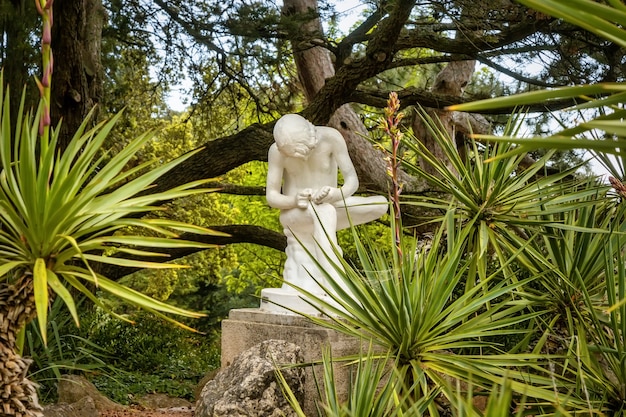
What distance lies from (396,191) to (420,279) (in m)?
0.79

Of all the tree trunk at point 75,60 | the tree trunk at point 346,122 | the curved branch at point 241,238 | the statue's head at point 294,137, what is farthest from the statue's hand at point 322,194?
the curved branch at point 241,238

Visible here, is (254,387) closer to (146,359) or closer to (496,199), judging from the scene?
(496,199)

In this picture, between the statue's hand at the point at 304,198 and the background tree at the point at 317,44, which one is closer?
the statue's hand at the point at 304,198

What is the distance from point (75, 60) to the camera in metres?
8.05

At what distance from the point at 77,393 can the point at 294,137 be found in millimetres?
3185

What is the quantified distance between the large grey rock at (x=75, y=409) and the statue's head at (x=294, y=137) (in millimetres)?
2606

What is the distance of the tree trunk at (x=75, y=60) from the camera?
7898 mm

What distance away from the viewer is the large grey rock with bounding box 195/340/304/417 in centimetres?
406

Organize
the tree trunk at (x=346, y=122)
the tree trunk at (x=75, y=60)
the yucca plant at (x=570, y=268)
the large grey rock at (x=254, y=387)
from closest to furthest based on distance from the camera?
the yucca plant at (x=570, y=268) < the large grey rock at (x=254, y=387) < the tree trunk at (x=75, y=60) < the tree trunk at (x=346, y=122)

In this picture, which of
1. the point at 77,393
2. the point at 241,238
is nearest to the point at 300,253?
the point at 77,393

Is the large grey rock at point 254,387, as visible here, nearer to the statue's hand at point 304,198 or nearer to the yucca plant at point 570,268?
the statue's hand at point 304,198

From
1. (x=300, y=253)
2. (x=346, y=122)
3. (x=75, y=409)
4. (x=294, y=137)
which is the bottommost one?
(x=75, y=409)

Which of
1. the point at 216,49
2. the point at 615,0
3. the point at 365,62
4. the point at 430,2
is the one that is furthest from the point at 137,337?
the point at 615,0

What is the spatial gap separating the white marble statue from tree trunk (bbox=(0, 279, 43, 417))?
10.6 feet
